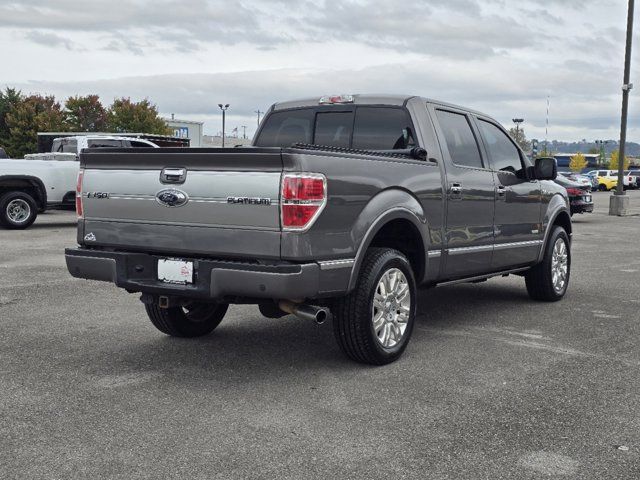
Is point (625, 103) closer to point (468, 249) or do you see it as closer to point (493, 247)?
point (493, 247)

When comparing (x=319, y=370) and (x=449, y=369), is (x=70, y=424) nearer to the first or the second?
(x=319, y=370)

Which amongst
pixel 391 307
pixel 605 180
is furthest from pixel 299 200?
pixel 605 180

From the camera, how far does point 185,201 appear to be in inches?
199

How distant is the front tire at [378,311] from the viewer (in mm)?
5227

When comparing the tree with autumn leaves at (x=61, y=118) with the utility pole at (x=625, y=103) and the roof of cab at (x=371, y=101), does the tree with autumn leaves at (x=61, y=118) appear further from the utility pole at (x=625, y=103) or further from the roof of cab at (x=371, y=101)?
the roof of cab at (x=371, y=101)

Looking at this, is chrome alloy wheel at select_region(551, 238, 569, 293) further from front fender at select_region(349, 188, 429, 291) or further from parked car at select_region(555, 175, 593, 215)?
parked car at select_region(555, 175, 593, 215)

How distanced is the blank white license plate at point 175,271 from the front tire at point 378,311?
99 centimetres

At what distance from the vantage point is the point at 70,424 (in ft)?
13.9

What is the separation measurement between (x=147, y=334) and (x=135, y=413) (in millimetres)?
2150

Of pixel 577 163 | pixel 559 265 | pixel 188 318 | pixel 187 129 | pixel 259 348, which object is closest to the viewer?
pixel 259 348

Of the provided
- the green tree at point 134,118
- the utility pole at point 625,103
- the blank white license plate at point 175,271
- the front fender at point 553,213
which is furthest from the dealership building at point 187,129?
the blank white license plate at point 175,271

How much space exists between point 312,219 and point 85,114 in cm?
6842

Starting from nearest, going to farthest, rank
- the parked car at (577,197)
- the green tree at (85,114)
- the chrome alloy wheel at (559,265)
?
the chrome alloy wheel at (559,265)
the parked car at (577,197)
the green tree at (85,114)

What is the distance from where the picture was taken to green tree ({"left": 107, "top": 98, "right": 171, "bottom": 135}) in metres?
68.1
